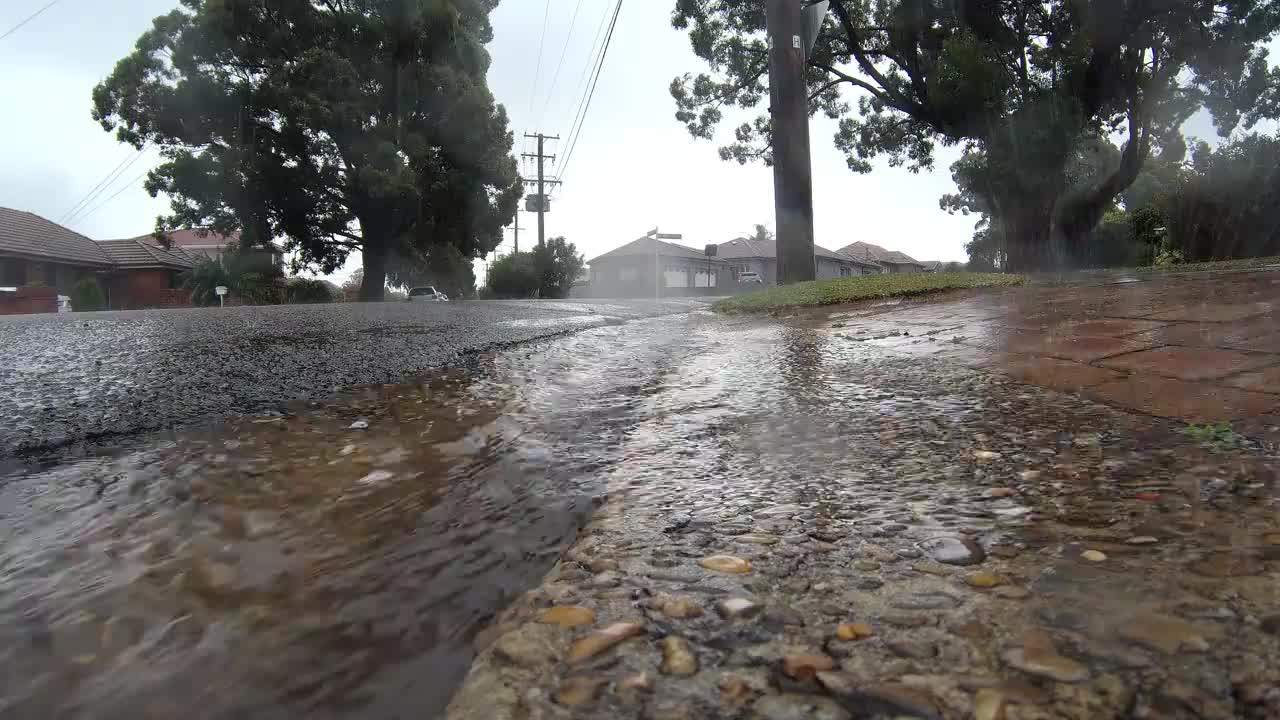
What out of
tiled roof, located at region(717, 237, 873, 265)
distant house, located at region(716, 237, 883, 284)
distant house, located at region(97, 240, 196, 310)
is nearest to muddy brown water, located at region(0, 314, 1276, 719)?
distant house, located at region(97, 240, 196, 310)

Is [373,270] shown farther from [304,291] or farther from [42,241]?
[42,241]

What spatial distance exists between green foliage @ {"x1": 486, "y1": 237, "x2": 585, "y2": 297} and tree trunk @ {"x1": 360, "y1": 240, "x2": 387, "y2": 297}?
213 inches

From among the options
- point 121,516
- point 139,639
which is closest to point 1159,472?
point 139,639

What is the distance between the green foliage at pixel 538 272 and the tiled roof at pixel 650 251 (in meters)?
18.9

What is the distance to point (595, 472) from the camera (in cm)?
150

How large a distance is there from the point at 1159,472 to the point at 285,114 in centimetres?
2308

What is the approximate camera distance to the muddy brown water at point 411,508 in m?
0.83

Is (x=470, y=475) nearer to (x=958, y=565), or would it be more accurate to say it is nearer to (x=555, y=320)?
(x=958, y=565)

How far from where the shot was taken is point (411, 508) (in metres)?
1.32

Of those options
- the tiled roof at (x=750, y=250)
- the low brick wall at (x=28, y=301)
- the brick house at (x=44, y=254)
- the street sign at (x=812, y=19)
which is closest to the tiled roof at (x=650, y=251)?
the tiled roof at (x=750, y=250)

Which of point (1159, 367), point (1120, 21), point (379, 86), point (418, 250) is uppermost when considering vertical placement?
point (379, 86)

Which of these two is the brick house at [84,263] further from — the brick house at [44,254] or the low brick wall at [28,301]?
the low brick wall at [28,301]

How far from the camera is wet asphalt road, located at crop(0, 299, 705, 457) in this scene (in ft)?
6.78

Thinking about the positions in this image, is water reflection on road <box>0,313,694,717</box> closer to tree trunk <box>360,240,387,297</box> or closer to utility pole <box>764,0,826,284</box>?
utility pole <box>764,0,826,284</box>
